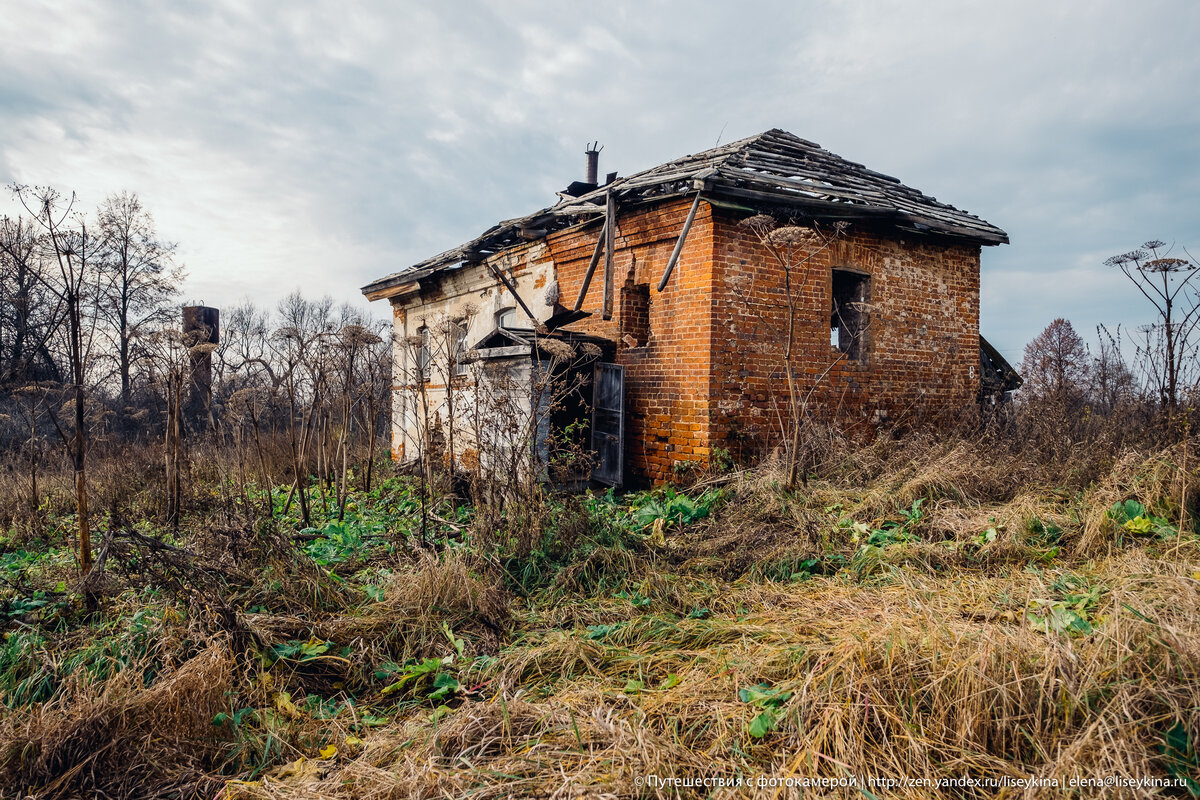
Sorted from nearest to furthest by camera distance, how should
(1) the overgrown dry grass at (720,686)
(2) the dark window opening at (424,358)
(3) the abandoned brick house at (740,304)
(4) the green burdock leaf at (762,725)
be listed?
(1) the overgrown dry grass at (720,686) < (4) the green burdock leaf at (762,725) < (2) the dark window opening at (424,358) < (3) the abandoned brick house at (740,304)

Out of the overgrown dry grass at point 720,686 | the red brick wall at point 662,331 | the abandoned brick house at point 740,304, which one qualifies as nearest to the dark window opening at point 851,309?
the abandoned brick house at point 740,304

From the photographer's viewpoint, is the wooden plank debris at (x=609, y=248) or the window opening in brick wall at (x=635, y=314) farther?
the window opening in brick wall at (x=635, y=314)

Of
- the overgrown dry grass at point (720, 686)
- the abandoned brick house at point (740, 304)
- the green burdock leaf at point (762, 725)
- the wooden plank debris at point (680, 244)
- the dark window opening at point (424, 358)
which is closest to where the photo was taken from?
the overgrown dry grass at point (720, 686)

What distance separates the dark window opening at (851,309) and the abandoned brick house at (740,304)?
0.02 meters

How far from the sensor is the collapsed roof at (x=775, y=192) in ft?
25.8

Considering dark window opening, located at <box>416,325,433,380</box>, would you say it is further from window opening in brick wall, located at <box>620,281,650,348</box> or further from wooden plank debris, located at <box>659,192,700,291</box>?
wooden plank debris, located at <box>659,192,700,291</box>

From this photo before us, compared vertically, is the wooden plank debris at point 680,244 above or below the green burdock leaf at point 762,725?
above

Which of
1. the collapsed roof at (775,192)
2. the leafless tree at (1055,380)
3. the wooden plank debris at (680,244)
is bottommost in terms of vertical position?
the leafless tree at (1055,380)

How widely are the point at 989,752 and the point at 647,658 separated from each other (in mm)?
1557

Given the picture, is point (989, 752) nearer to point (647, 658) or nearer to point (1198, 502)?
point (647, 658)

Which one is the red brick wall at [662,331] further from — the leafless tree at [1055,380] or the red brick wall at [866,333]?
the leafless tree at [1055,380]

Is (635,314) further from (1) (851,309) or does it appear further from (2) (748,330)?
(1) (851,309)

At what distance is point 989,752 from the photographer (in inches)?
88.3

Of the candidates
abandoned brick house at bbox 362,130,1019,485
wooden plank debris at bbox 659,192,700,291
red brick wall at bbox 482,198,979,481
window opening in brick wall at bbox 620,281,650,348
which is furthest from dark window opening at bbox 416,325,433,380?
wooden plank debris at bbox 659,192,700,291
